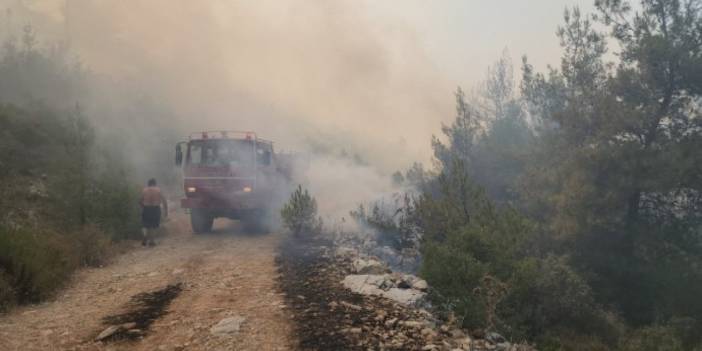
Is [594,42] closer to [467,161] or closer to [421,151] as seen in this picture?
[467,161]

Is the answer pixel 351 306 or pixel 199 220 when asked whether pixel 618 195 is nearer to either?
pixel 351 306

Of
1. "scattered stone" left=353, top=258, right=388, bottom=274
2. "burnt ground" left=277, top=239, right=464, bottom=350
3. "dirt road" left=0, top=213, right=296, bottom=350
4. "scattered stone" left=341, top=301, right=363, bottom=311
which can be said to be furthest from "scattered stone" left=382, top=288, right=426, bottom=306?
"dirt road" left=0, top=213, right=296, bottom=350

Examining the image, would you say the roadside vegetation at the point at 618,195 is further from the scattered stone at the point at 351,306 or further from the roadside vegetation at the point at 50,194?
the roadside vegetation at the point at 50,194

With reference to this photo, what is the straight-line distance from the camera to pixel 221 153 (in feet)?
41.1

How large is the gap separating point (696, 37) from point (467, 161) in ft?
30.9

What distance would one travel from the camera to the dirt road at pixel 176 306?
4727mm

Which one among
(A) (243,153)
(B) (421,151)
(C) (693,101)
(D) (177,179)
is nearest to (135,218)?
(A) (243,153)

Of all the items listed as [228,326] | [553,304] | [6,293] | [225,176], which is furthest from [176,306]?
[553,304]

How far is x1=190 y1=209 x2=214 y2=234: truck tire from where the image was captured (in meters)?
13.1

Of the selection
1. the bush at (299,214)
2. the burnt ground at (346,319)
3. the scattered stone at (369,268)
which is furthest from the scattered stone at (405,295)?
the bush at (299,214)

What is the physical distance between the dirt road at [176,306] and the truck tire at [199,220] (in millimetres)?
2655

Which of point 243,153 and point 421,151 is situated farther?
point 421,151

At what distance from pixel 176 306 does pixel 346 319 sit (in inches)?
95.9

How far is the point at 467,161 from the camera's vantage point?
2025 cm
